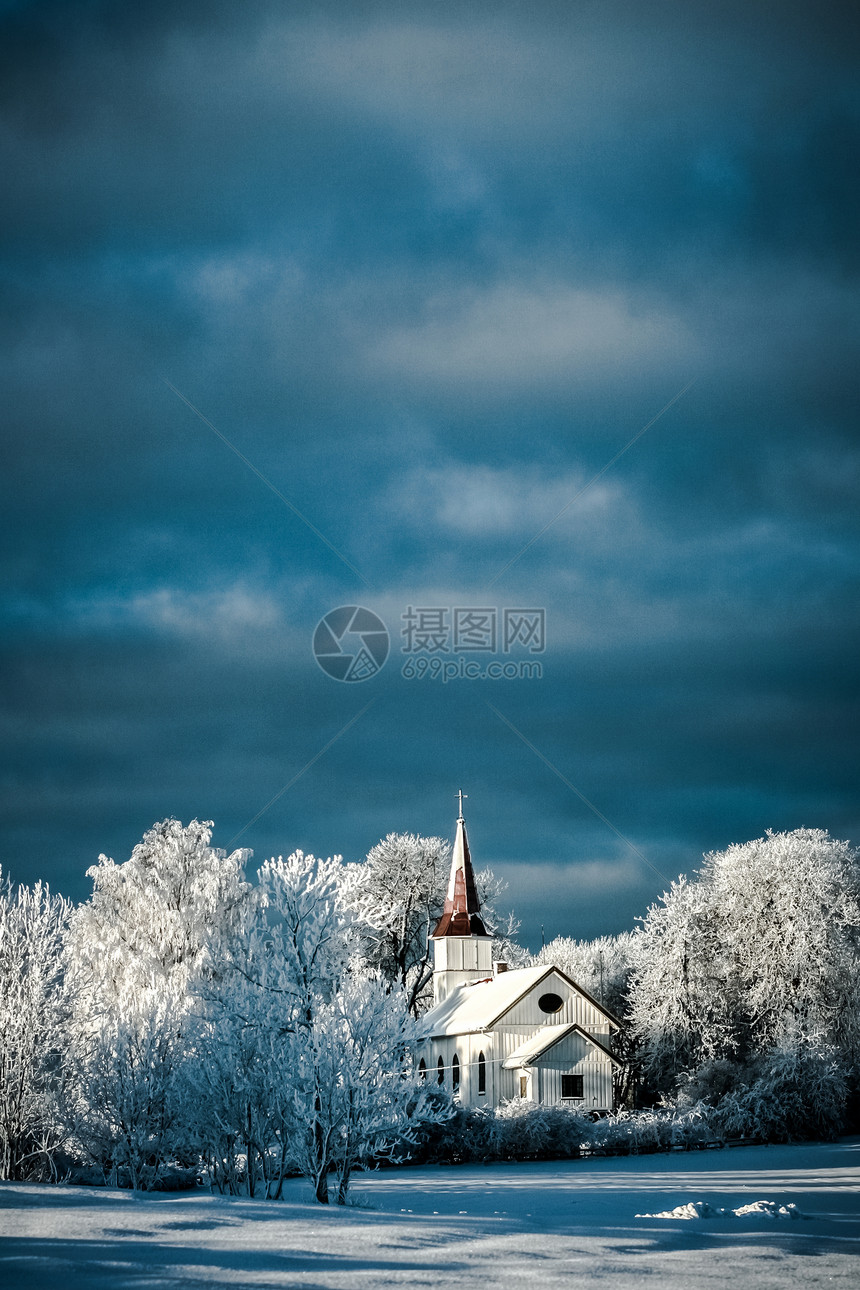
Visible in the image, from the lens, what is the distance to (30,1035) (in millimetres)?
26938

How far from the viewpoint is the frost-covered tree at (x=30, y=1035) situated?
26859 millimetres

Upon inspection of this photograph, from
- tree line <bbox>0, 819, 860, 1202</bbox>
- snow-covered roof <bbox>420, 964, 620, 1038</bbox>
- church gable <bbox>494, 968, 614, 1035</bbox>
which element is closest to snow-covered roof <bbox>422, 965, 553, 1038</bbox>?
snow-covered roof <bbox>420, 964, 620, 1038</bbox>

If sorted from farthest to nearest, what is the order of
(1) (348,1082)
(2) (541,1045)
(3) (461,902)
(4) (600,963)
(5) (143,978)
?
(4) (600,963) → (3) (461,902) → (2) (541,1045) → (5) (143,978) → (1) (348,1082)

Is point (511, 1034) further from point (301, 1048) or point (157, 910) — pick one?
point (301, 1048)

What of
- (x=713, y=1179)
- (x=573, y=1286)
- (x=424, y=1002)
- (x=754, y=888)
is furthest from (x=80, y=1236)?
(x=424, y=1002)

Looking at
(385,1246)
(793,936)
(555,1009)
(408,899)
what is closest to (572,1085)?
(555,1009)

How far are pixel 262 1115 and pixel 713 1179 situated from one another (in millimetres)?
13248

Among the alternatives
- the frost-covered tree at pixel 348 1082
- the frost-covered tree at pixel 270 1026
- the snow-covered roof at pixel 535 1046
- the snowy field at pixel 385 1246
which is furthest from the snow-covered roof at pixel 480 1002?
the snowy field at pixel 385 1246

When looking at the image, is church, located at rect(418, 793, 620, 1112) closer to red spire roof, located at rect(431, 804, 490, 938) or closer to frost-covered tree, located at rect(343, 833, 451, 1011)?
red spire roof, located at rect(431, 804, 490, 938)

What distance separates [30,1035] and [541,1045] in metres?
27.2

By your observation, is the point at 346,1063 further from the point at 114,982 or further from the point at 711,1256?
the point at 114,982

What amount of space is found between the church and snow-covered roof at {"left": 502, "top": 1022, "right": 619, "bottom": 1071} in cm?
5

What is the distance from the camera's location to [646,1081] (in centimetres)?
5128

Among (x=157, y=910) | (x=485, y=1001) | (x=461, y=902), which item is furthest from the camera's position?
(x=461, y=902)
